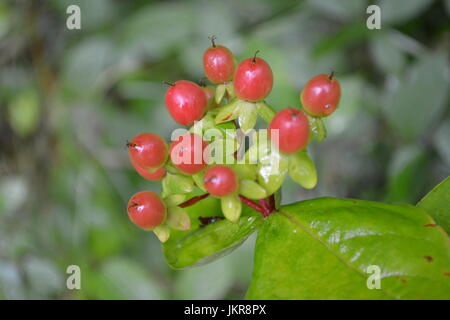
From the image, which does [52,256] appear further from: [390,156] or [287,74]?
[390,156]

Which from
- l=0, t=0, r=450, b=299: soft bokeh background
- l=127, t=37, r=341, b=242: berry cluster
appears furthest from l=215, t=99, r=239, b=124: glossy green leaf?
l=0, t=0, r=450, b=299: soft bokeh background

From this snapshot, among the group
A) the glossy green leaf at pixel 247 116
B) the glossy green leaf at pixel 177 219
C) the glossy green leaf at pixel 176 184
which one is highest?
the glossy green leaf at pixel 247 116

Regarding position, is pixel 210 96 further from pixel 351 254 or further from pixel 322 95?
pixel 351 254

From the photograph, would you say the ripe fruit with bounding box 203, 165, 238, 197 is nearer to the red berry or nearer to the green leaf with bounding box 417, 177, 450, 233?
the red berry

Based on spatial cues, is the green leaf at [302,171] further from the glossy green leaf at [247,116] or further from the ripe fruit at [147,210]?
the ripe fruit at [147,210]

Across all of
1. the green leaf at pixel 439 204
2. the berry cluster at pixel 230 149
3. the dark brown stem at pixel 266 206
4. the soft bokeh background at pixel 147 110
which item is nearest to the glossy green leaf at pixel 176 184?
the berry cluster at pixel 230 149

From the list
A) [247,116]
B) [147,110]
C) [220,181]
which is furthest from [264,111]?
[147,110]
